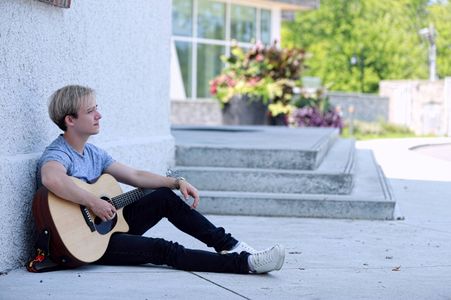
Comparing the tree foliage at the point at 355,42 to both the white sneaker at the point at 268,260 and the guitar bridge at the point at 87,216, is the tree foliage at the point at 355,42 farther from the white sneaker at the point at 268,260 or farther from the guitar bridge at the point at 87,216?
the guitar bridge at the point at 87,216

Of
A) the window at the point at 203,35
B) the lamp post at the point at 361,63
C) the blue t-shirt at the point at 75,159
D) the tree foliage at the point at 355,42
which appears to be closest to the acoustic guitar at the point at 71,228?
the blue t-shirt at the point at 75,159

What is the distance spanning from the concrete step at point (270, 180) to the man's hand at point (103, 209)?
11.5 ft

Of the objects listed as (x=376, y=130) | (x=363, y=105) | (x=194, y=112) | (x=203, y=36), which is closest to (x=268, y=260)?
(x=194, y=112)

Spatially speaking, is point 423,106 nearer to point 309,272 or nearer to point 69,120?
point 309,272

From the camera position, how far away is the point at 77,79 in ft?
23.9

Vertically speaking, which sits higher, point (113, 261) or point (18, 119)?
point (18, 119)

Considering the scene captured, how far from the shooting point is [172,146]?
1005 cm

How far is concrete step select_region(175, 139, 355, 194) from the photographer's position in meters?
9.33

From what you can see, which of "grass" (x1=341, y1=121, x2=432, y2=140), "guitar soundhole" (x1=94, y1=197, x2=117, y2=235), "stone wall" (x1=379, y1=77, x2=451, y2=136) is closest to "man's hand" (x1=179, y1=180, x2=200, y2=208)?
"guitar soundhole" (x1=94, y1=197, x2=117, y2=235)

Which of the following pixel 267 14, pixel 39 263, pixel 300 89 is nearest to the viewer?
pixel 39 263

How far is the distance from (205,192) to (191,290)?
378 centimetres

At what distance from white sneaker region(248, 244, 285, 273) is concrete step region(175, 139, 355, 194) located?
3519mm

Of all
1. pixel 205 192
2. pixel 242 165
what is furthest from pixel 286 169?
pixel 205 192

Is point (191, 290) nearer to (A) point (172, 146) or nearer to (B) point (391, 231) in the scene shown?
(B) point (391, 231)
